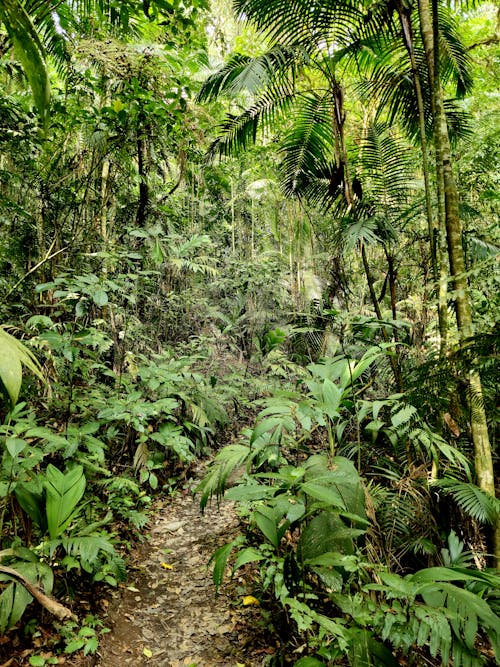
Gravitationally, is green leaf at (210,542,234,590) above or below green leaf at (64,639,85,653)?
above

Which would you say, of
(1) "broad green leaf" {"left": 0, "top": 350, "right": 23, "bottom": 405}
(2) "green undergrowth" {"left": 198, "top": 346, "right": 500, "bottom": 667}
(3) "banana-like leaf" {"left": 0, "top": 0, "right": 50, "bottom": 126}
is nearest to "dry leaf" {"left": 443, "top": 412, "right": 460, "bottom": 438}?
(2) "green undergrowth" {"left": 198, "top": 346, "right": 500, "bottom": 667}

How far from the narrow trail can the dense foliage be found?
17 cm

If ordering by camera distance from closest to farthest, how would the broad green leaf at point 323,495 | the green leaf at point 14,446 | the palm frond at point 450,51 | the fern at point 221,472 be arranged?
the broad green leaf at point 323,495
the green leaf at point 14,446
the fern at point 221,472
the palm frond at point 450,51

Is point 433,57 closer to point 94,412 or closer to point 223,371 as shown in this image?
point 94,412

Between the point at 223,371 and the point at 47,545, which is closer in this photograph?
the point at 47,545

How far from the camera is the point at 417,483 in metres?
2.77

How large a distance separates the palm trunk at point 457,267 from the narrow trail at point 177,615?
67.1 inches

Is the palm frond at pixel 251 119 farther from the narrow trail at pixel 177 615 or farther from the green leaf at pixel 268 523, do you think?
the narrow trail at pixel 177 615

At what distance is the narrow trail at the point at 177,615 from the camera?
222cm

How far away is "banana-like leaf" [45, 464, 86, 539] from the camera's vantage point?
6.81 ft

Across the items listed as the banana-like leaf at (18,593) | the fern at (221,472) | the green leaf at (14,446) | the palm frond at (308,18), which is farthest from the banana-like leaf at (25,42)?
the palm frond at (308,18)

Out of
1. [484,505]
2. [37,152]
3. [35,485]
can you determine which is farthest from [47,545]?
[37,152]

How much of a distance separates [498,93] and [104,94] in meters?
6.50

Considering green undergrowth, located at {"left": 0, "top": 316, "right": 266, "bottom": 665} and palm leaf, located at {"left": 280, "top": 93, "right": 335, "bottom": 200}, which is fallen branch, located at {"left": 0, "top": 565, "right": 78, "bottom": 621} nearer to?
green undergrowth, located at {"left": 0, "top": 316, "right": 266, "bottom": 665}
